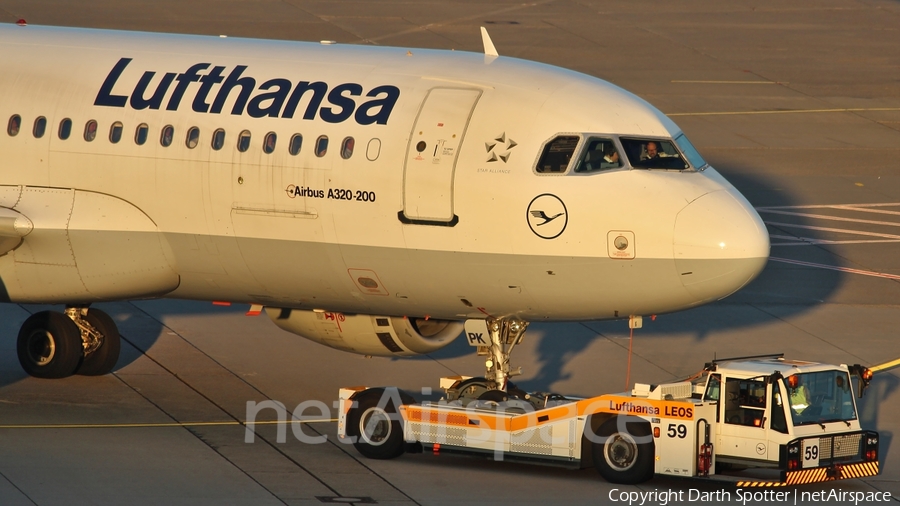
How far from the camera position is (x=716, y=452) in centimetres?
2159

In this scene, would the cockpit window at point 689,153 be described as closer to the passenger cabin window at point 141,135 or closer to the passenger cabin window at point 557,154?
the passenger cabin window at point 557,154

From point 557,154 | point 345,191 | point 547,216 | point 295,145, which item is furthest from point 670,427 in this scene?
point 295,145

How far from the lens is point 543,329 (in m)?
31.0

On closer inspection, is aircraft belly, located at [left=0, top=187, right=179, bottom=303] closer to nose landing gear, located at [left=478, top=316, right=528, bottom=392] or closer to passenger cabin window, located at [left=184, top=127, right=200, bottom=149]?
passenger cabin window, located at [left=184, top=127, right=200, bottom=149]

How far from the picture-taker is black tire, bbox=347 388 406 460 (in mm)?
22438

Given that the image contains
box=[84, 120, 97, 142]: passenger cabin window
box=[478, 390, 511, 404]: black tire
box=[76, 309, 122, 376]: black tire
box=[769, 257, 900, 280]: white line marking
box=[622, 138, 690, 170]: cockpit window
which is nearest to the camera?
box=[622, 138, 690, 170]: cockpit window

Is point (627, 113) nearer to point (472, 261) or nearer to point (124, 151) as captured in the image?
point (472, 261)

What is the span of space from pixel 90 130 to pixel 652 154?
8.52 meters

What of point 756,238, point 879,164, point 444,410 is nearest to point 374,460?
point 444,410

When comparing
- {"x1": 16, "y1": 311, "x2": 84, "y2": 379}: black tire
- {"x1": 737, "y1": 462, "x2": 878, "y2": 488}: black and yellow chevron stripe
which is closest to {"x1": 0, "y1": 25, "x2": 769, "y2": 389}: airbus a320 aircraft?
{"x1": 16, "y1": 311, "x2": 84, "y2": 379}: black tire

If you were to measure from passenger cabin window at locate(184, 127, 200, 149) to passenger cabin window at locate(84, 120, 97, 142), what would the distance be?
156 centimetres

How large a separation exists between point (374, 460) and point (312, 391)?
4092 mm

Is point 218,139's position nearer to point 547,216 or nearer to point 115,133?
point 115,133

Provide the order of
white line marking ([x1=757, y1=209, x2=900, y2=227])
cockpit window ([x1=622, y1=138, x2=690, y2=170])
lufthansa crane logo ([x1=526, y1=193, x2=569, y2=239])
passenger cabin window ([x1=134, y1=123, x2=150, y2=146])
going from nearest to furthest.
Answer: lufthansa crane logo ([x1=526, y1=193, x2=569, y2=239]) < cockpit window ([x1=622, y1=138, x2=690, y2=170]) < passenger cabin window ([x1=134, y1=123, x2=150, y2=146]) < white line marking ([x1=757, y1=209, x2=900, y2=227])
